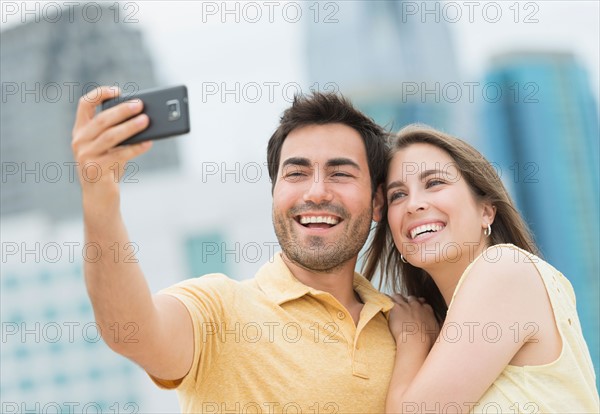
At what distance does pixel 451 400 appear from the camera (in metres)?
2.26

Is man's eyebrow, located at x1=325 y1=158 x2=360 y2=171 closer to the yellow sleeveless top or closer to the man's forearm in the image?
the yellow sleeveless top

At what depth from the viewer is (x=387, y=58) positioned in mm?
62500

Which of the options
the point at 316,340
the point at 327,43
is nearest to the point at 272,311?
the point at 316,340

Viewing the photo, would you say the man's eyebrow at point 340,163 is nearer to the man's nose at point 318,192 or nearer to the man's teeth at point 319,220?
the man's nose at point 318,192

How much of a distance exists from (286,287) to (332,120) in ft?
2.22

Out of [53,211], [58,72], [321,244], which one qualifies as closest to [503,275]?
[321,244]

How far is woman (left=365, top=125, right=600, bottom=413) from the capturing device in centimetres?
229

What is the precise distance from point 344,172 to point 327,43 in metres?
61.5

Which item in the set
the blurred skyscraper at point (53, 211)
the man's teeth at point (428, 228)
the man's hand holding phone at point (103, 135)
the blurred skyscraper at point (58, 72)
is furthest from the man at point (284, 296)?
the blurred skyscraper at point (58, 72)

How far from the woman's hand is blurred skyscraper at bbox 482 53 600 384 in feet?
162

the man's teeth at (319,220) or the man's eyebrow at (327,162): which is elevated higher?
the man's eyebrow at (327,162)

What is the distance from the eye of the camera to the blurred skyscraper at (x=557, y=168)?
52594 mm

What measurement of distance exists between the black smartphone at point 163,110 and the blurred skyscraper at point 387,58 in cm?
5661

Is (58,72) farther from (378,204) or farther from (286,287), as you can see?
(286,287)
